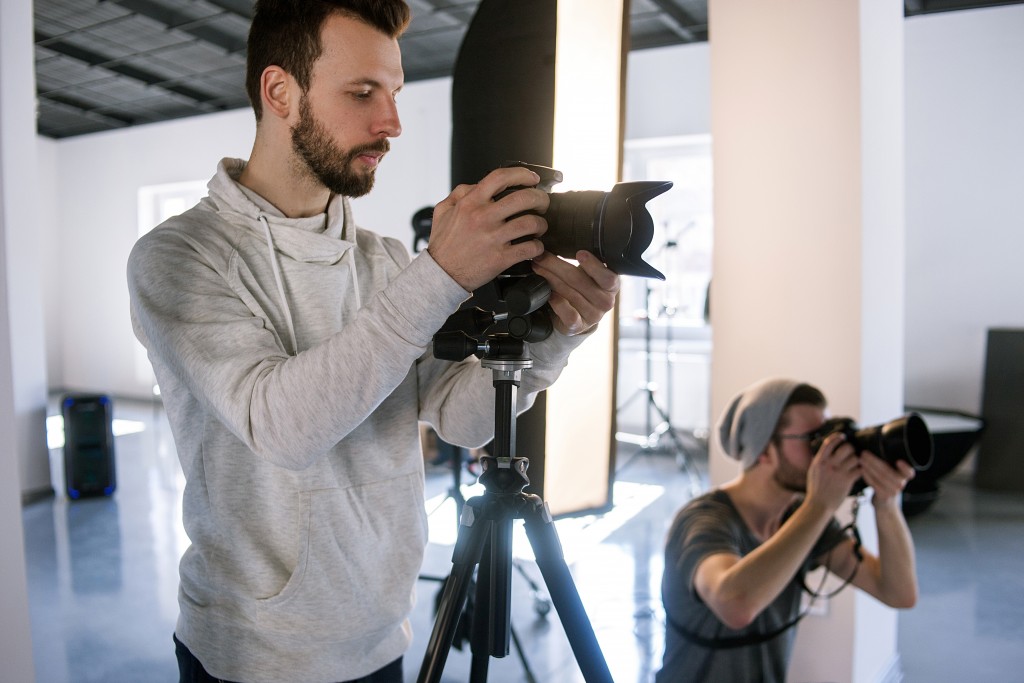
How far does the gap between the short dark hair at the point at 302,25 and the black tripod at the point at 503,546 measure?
1.38 ft

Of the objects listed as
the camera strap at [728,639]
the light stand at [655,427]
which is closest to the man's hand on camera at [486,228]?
the camera strap at [728,639]

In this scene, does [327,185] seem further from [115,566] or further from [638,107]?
[638,107]

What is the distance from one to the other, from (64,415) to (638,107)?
4435mm

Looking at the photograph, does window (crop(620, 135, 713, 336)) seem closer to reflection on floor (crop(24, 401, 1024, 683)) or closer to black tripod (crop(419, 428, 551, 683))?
reflection on floor (crop(24, 401, 1024, 683))

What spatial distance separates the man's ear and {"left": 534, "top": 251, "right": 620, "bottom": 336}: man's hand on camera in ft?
1.30

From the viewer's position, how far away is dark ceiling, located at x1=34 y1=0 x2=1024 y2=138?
16.9 ft

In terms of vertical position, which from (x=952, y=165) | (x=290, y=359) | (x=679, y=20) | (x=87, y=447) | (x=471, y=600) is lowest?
(x=471, y=600)

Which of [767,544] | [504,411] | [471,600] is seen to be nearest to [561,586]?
[504,411]

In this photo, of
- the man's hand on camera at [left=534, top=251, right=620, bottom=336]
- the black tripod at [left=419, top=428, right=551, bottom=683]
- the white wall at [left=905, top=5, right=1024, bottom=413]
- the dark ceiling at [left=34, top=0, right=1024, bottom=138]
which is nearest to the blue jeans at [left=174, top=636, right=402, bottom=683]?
the man's hand on camera at [left=534, top=251, right=620, bottom=336]

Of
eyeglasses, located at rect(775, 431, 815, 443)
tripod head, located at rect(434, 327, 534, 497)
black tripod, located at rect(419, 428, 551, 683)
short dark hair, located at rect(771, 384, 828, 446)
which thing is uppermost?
tripod head, located at rect(434, 327, 534, 497)

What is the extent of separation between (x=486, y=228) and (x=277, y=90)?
0.41 meters

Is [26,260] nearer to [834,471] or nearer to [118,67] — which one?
[118,67]

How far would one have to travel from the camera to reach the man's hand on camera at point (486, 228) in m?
0.70

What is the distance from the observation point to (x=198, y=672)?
37.2 inches
